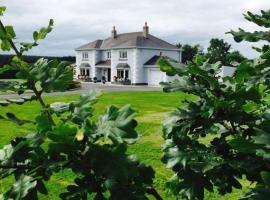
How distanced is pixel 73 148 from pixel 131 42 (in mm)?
48027

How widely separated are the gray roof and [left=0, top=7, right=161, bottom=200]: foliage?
153 feet

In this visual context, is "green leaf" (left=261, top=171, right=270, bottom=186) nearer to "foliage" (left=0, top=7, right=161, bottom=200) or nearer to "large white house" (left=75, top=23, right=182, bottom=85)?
"foliage" (left=0, top=7, right=161, bottom=200)

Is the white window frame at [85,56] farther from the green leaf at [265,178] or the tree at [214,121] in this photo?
the green leaf at [265,178]

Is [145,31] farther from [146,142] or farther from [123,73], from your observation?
[146,142]

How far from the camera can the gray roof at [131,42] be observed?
48.7 meters

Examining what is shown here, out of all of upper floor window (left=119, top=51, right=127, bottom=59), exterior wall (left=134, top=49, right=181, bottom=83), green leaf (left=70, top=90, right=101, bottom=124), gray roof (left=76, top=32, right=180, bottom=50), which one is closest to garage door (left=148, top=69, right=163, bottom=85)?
exterior wall (left=134, top=49, right=181, bottom=83)

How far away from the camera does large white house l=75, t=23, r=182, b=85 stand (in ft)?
156

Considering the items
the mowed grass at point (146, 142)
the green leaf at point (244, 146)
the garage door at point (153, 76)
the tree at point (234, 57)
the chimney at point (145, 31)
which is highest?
the chimney at point (145, 31)

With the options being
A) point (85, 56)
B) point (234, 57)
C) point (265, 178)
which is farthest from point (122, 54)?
point (265, 178)

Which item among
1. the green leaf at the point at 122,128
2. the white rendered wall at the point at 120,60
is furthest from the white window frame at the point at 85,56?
the green leaf at the point at 122,128

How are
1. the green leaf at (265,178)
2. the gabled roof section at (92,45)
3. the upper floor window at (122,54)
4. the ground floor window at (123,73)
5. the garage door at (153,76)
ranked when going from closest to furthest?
the green leaf at (265,178)
the garage door at (153,76)
the ground floor window at (123,73)
the upper floor window at (122,54)
the gabled roof section at (92,45)

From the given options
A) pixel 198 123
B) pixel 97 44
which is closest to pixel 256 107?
pixel 198 123

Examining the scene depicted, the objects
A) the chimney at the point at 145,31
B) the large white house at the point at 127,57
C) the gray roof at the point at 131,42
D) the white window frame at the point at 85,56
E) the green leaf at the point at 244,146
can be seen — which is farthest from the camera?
the white window frame at the point at 85,56

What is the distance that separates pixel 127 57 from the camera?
49250 millimetres
